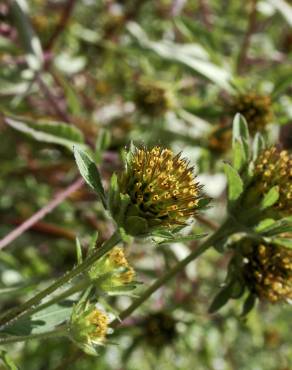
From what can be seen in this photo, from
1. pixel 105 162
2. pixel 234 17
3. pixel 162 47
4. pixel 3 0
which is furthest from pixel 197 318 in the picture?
pixel 234 17

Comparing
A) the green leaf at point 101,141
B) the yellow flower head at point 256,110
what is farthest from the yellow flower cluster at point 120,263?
the yellow flower head at point 256,110

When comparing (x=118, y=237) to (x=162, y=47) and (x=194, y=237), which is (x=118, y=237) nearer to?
(x=194, y=237)

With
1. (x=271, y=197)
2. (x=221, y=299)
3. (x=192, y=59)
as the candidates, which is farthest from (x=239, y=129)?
(x=192, y=59)

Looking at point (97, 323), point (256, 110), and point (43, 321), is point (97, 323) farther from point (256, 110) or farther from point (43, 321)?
point (256, 110)

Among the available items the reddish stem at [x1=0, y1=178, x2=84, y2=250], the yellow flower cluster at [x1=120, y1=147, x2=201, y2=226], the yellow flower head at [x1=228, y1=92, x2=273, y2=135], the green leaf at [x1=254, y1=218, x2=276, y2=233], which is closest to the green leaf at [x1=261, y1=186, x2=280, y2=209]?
the green leaf at [x1=254, y1=218, x2=276, y2=233]

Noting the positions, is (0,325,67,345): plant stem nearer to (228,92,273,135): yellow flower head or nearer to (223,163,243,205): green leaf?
(223,163,243,205): green leaf
